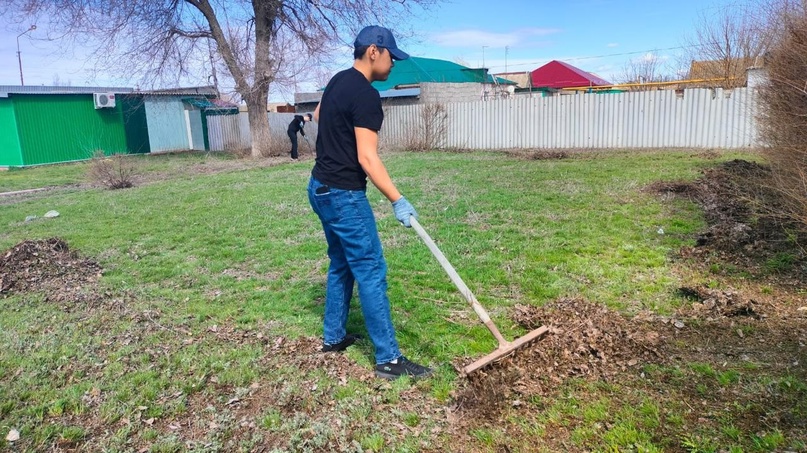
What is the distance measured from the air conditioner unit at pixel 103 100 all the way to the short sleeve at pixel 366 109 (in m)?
23.6

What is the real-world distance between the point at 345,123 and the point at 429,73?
25.6m

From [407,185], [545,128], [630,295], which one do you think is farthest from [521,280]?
[545,128]

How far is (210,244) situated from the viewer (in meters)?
7.17

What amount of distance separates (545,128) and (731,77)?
562 centimetres

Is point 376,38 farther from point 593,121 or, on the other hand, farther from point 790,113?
point 593,121

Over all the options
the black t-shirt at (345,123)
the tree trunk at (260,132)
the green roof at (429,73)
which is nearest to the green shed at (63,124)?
the tree trunk at (260,132)

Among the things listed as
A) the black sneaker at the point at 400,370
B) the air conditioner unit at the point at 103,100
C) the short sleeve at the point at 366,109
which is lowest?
the black sneaker at the point at 400,370

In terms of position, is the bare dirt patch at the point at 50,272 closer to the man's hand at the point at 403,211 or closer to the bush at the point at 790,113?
the man's hand at the point at 403,211

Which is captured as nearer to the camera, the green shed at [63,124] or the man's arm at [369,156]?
the man's arm at [369,156]

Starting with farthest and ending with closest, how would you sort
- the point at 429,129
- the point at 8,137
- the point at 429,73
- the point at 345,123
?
the point at 429,73
the point at 8,137
the point at 429,129
the point at 345,123

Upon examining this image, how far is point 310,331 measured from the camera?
425 centimetres

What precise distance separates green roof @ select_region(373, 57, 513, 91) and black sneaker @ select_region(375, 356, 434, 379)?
2389 cm

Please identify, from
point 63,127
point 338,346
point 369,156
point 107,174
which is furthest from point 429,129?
point 369,156

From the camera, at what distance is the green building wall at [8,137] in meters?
20.3
